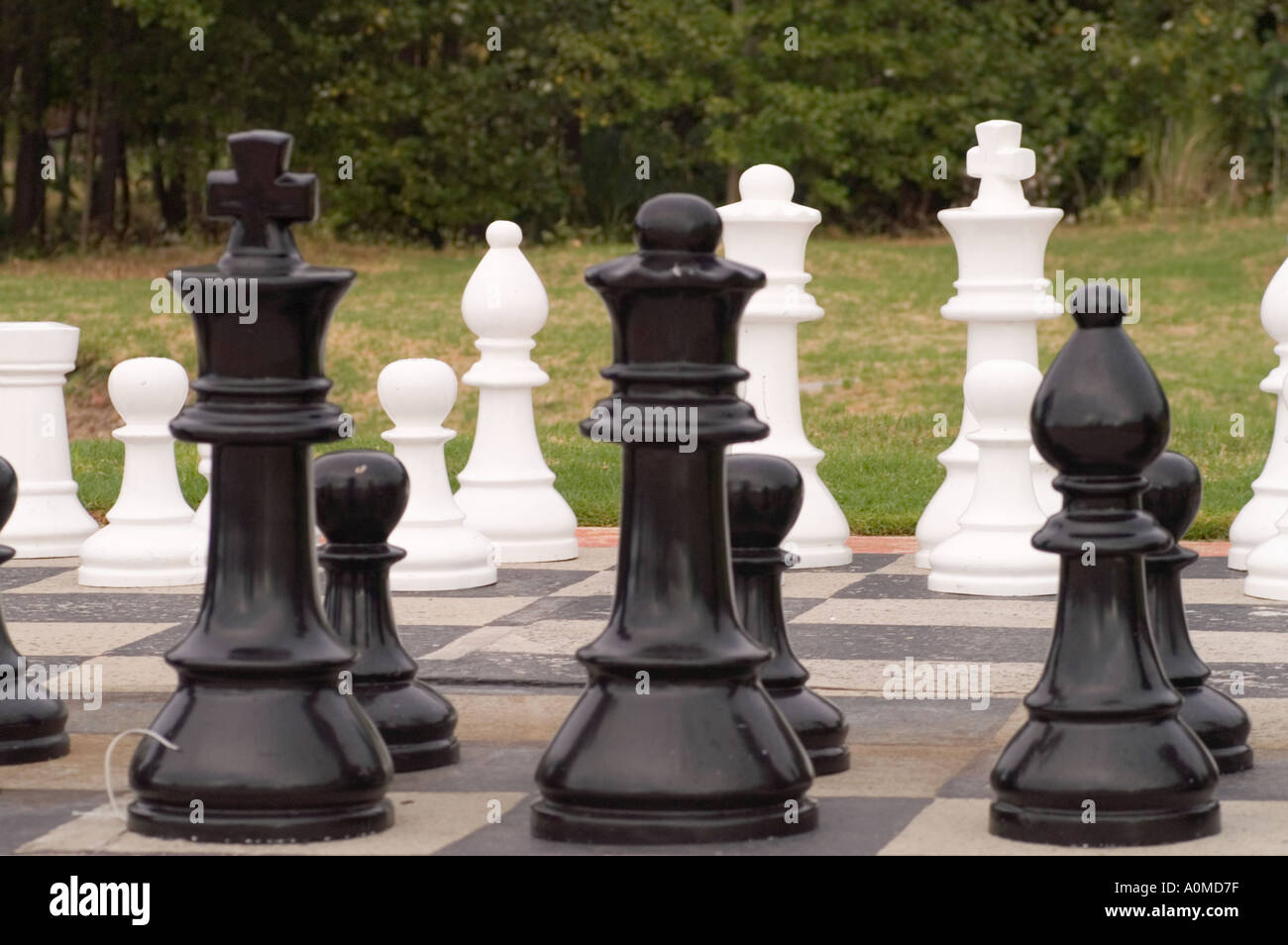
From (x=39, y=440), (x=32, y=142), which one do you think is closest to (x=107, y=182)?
(x=32, y=142)

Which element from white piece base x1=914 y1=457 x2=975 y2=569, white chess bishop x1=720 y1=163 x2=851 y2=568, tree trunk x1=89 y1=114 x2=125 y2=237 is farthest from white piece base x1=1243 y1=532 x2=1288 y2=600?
tree trunk x1=89 y1=114 x2=125 y2=237

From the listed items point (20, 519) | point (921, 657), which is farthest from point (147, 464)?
point (921, 657)

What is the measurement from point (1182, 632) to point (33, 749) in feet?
6.34

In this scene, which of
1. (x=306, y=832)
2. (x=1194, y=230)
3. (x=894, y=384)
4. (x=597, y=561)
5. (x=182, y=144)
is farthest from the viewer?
(x=182, y=144)

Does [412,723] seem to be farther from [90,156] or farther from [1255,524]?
[90,156]

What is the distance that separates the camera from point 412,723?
337cm

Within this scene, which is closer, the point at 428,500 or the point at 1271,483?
the point at 428,500

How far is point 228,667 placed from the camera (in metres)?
2.90

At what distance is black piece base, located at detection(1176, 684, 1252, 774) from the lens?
3.28 metres

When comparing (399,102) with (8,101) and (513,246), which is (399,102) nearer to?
(8,101)

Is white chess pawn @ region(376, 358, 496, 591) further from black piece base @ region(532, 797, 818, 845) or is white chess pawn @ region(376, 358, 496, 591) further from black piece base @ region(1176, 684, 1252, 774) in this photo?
black piece base @ region(532, 797, 818, 845)

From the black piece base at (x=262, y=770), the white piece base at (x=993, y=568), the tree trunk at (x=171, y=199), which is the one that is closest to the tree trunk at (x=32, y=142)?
the tree trunk at (x=171, y=199)

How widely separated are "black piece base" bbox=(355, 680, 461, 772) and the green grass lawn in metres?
3.66

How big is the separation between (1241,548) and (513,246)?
2.32 meters
